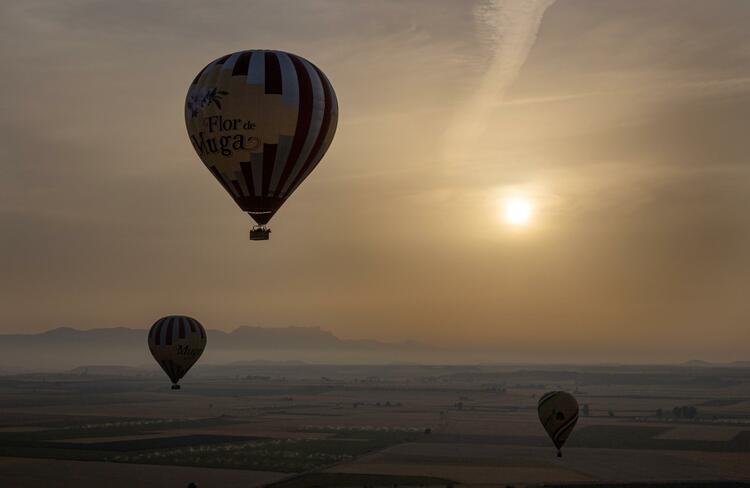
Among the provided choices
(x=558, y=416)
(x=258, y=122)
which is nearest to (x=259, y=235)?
(x=258, y=122)

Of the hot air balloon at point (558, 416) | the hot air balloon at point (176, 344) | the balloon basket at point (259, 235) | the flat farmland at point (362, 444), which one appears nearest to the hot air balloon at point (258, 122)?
the balloon basket at point (259, 235)

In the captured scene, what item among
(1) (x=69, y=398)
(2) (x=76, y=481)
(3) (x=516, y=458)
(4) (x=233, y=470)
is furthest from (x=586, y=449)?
(1) (x=69, y=398)

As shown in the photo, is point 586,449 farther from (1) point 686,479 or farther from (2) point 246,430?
(2) point 246,430

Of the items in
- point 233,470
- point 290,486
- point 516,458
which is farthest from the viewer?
point 516,458

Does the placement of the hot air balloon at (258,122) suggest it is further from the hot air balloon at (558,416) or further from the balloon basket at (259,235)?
the hot air balloon at (558,416)

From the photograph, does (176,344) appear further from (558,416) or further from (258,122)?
(258,122)
